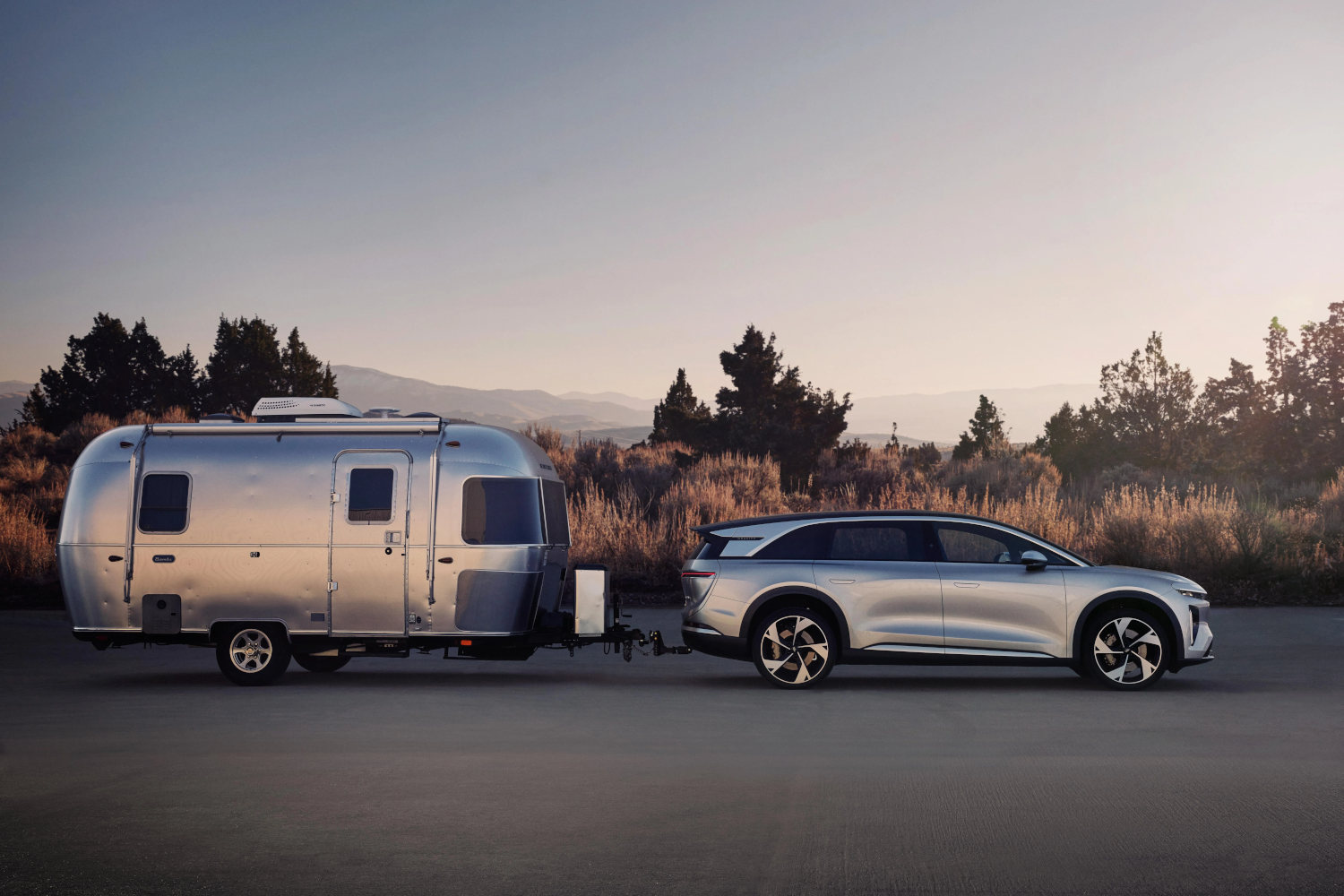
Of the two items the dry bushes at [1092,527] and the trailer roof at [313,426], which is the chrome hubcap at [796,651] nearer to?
the trailer roof at [313,426]

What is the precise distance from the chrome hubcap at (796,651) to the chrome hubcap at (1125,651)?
2.70m

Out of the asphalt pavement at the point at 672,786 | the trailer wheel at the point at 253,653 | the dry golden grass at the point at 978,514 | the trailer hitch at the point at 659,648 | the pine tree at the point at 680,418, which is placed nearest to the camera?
the asphalt pavement at the point at 672,786

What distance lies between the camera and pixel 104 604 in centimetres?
1303

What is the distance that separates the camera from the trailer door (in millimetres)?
12742

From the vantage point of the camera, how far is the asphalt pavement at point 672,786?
6.04 meters

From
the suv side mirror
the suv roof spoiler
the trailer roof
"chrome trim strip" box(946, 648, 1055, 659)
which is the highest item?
the trailer roof

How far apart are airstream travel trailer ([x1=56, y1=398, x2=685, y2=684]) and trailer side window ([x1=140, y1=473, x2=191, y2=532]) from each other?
0.01 metres

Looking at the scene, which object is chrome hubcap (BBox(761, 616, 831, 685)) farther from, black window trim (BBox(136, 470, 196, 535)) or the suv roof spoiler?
Result: black window trim (BBox(136, 470, 196, 535))

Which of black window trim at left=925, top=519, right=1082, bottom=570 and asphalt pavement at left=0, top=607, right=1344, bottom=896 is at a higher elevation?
black window trim at left=925, top=519, right=1082, bottom=570

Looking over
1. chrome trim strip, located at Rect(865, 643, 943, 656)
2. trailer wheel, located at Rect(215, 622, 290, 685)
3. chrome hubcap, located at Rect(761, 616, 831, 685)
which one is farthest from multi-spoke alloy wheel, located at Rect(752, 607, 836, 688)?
trailer wheel, located at Rect(215, 622, 290, 685)

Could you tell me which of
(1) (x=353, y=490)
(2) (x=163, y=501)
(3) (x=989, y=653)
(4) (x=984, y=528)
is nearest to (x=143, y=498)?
(2) (x=163, y=501)

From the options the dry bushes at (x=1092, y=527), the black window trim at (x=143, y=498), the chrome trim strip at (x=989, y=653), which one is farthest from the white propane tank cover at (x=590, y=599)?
the dry bushes at (x=1092, y=527)

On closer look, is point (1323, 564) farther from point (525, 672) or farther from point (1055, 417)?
point (1055, 417)

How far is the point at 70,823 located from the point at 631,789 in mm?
3213
